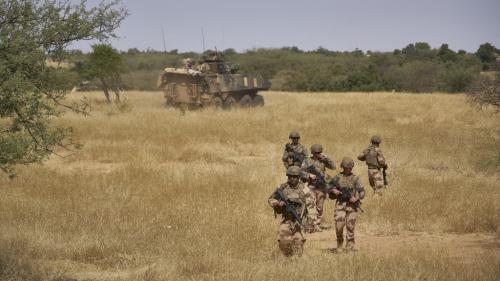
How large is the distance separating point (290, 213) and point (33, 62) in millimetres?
3451

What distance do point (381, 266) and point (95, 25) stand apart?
173 inches

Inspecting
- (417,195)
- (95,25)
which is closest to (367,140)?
(417,195)

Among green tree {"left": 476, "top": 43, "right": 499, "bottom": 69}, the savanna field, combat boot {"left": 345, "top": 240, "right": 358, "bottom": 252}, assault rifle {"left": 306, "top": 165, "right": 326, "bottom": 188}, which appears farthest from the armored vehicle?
combat boot {"left": 345, "top": 240, "right": 358, "bottom": 252}

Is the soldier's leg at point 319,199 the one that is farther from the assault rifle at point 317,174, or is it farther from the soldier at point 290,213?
the soldier at point 290,213

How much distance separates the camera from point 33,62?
616 cm

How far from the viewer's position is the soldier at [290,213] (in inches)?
275

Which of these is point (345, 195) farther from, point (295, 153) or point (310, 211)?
point (295, 153)

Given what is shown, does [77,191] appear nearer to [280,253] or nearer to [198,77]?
[280,253]

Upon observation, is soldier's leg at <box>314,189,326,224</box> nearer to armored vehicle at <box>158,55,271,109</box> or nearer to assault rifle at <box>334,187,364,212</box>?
assault rifle at <box>334,187,364,212</box>

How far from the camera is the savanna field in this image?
266 inches

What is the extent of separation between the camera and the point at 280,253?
7.54 metres

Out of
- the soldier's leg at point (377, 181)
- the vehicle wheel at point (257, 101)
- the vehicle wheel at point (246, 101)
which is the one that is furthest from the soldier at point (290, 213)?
the vehicle wheel at point (257, 101)

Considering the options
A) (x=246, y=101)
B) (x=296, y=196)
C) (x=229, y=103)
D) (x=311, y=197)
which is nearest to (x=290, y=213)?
(x=296, y=196)

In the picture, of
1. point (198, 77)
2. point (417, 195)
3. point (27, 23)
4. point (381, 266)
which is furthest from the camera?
point (198, 77)
